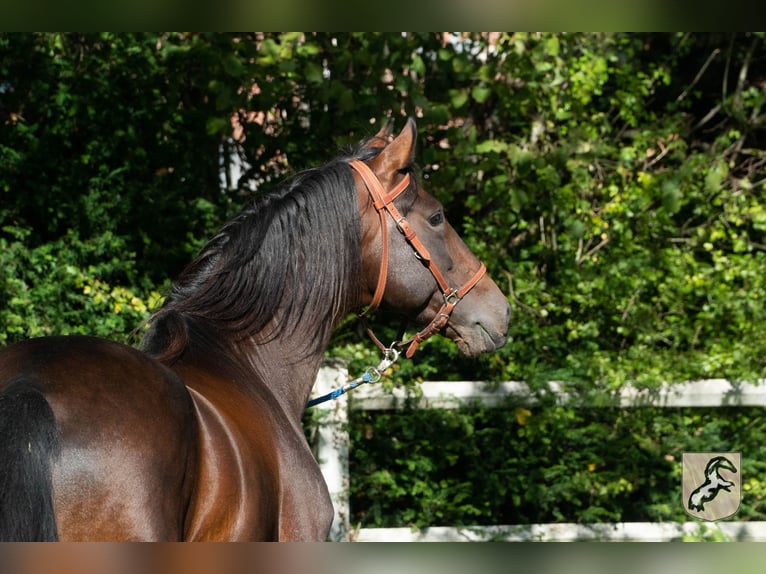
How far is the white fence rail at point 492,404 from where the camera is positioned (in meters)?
5.46

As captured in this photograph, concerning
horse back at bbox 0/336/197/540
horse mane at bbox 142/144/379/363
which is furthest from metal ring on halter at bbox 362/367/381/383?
horse back at bbox 0/336/197/540

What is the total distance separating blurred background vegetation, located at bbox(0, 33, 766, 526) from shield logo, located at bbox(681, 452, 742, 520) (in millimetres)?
1067

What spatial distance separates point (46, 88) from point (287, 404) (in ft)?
15.8

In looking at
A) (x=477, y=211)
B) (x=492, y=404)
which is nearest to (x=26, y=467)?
(x=492, y=404)

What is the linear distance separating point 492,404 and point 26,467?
4540 millimetres

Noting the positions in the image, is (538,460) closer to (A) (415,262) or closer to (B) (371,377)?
(B) (371,377)

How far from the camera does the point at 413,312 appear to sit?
351 centimetres

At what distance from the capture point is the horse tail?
67.8 inches

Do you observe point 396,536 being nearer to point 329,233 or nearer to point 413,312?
point 413,312

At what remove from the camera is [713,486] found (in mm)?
4648

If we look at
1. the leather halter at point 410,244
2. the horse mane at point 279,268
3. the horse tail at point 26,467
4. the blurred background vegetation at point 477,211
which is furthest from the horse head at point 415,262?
the blurred background vegetation at point 477,211

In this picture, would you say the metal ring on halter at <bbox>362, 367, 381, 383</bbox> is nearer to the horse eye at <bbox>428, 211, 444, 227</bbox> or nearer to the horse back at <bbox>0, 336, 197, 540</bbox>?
the horse eye at <bbox>428, 211, 444, 227</bbox>
